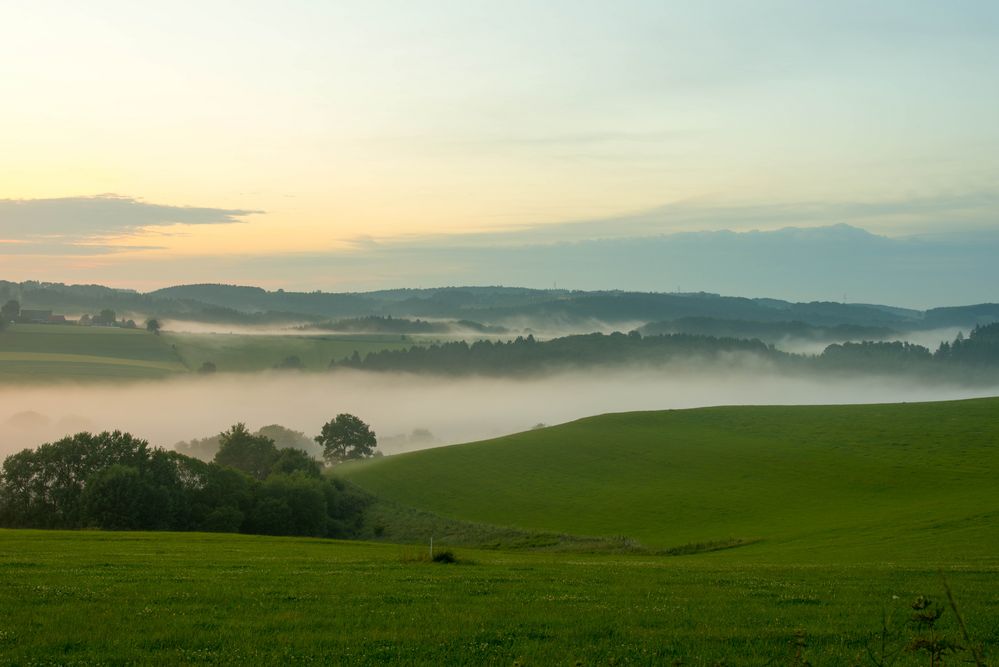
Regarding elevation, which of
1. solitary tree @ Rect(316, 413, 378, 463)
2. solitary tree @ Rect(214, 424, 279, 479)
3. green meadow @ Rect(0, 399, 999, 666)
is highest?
green meadow @ Rect(0, 399, 999, 666)

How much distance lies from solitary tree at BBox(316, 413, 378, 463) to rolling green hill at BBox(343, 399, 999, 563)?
2517cm

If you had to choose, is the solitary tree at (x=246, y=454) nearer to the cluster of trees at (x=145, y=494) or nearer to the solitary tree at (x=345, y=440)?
the cluster of trees at (x=145, y=494)

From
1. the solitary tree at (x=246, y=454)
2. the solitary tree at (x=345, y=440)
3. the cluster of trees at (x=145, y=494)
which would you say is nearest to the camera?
the cluster of trees at (x=145, y=494)

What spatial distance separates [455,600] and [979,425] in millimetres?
73101

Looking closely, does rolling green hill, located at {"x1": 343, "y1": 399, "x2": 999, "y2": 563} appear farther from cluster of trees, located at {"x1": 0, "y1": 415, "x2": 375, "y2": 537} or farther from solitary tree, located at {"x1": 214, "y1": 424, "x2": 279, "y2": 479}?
cluster of trees, located at {"x1": 0, "y1": 415, "x2": 375, "y2": 537}

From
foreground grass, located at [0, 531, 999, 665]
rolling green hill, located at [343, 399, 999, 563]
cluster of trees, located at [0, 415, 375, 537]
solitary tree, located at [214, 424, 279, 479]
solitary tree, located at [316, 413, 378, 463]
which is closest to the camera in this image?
foreground grass, located at [0, 531, 999, 665]

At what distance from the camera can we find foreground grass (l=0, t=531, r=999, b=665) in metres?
11.5

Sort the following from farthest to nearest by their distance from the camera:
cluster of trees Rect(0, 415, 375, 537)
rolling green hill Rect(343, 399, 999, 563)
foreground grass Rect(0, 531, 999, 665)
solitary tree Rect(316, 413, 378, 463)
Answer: solitary tree Rect(316, 413, 378, 463)
cluster of trees Rect(0, 415, 375, 537)
rolling green hill Rect(343, 399, 999, 563)
foreground grass Rect(0, 531, 999, 665)

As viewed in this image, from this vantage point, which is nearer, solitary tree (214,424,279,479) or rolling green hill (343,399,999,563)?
rolling green hill (343,399,999,563)

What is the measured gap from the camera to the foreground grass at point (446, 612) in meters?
11.5

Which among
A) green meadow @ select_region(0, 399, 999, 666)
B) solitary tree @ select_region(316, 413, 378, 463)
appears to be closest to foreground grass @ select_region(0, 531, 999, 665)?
green meadow @ select_region(0, 399, 999, 666)

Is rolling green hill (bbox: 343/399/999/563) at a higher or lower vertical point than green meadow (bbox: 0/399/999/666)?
lower

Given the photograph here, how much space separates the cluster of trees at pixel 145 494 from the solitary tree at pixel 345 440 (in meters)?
52.9

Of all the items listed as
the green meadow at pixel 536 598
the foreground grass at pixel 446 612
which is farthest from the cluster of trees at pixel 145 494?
the foreground grass at pixel 446 612
